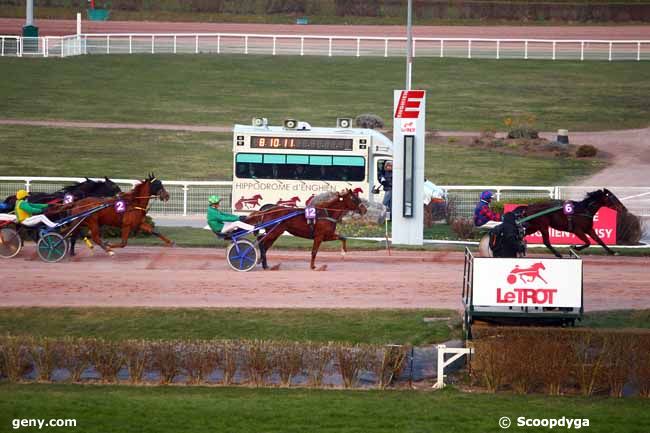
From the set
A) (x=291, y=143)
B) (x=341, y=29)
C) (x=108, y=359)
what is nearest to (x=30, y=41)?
(x=341, y=29)

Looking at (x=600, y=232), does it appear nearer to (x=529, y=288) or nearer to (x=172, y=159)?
(x=529, y=288)

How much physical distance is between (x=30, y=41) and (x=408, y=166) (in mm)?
31753

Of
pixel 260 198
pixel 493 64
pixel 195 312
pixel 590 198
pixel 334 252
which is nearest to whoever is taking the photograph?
pixel 195 312

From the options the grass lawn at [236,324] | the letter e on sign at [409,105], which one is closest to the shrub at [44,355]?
the grass lawn at [236,324]

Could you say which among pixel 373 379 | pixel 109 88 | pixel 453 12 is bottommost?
pixel 373 379

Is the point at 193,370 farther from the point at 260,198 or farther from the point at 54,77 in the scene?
the point at 54,77

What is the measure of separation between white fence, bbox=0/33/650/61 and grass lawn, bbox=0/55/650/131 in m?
0.56

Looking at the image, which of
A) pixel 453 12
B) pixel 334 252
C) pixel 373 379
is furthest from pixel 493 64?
pixel 373 379

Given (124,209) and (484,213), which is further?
(484,213)

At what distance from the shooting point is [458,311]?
18.2m

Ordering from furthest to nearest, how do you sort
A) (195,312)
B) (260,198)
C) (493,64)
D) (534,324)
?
(493,64) < (260,198) < (195,312) < (534,324)

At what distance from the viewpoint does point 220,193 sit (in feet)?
94.6

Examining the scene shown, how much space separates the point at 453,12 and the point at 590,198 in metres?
40.3

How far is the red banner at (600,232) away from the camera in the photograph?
2478 cm
